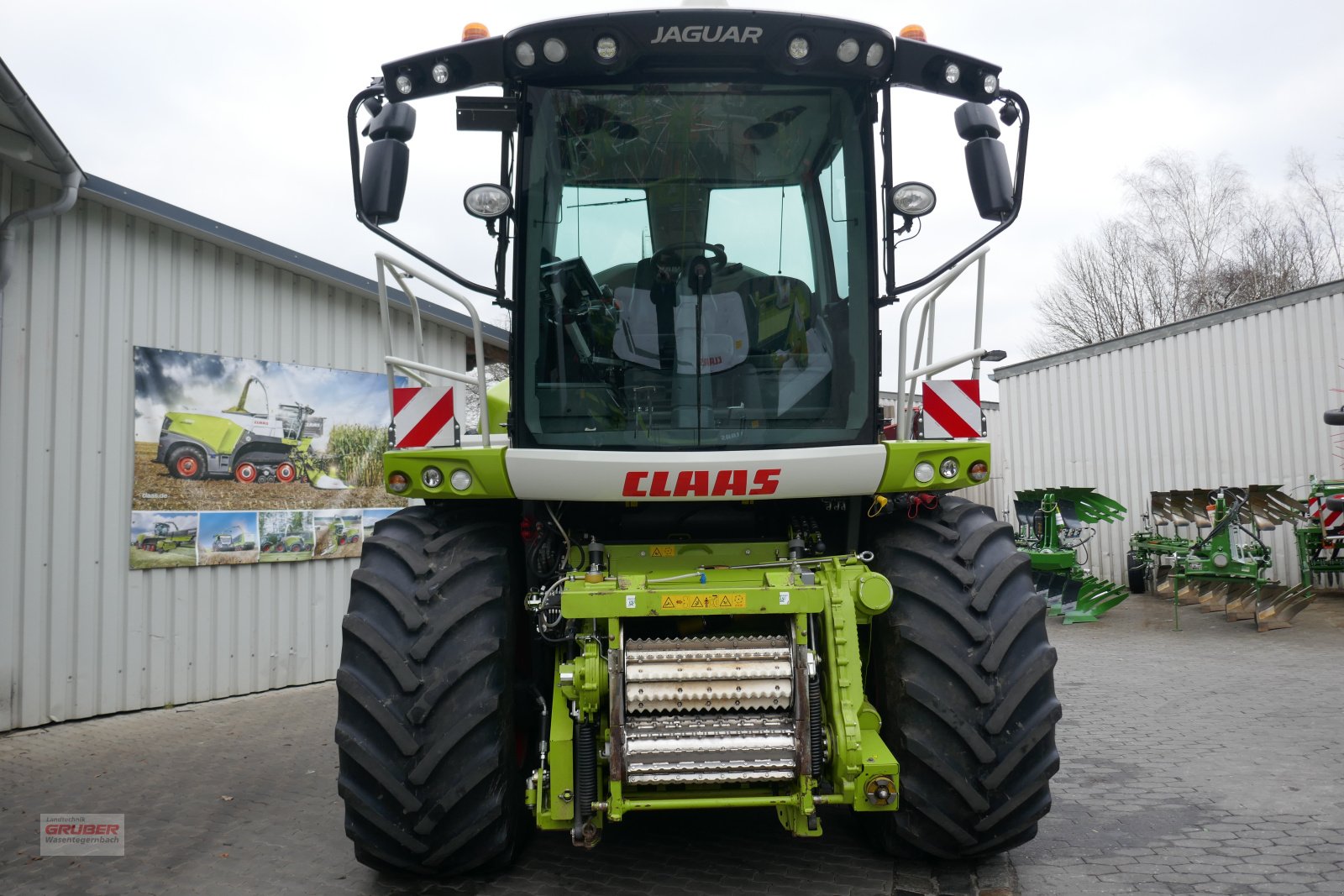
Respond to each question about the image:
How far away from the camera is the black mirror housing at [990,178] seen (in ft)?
12.4

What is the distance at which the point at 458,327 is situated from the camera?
966 cm

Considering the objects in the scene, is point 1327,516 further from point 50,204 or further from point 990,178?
point 50,204

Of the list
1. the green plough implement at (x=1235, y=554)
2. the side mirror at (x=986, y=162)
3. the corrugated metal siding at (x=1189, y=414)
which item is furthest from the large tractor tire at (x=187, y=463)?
the corrugated metal siding at (x=1189, y=414)

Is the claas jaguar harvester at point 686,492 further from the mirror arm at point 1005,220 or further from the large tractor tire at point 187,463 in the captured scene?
the large tractor tire at point 187,463

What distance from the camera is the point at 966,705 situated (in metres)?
3.36

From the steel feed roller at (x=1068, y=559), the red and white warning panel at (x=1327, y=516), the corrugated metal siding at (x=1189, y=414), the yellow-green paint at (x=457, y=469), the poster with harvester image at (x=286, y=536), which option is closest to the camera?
the yellow-green paint at (x=457, y=469)

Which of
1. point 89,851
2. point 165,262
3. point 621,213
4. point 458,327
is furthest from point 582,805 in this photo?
point 458,327

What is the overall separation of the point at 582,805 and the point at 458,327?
7049mm

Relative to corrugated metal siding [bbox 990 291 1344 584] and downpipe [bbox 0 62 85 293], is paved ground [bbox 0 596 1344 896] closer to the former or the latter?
downpipe [bbox 0 62 85 293]

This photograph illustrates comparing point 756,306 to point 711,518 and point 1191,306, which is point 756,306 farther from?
point 1191,306

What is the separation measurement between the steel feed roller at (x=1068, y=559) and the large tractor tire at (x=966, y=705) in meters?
8.71

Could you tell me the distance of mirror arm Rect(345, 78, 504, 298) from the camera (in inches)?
146

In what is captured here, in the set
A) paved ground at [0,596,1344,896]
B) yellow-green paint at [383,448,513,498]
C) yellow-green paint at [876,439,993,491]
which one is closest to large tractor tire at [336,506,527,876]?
yellow-green paint at [383,448,513,498]

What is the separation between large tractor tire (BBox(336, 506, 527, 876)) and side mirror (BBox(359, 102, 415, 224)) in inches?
51.2
